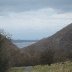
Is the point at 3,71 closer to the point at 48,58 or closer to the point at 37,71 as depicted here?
the point at 37,71

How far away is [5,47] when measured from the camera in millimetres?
29938

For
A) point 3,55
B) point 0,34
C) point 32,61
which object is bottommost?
point 32,61

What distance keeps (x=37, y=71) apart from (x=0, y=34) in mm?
7353

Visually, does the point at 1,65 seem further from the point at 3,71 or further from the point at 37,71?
the point at 37,71

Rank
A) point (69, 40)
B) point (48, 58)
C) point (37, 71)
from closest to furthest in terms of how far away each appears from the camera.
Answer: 1. point (37, 71)
2. point (48, 58)
3. point (69, 40)

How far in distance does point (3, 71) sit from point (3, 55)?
1749 mm

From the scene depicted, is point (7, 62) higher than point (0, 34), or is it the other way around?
point (0, 34)

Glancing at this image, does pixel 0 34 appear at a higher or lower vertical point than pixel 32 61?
higher

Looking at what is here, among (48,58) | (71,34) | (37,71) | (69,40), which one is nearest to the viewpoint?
(37,71)

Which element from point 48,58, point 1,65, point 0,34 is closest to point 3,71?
point 1,65

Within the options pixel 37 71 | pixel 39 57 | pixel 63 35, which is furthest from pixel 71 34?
pixel 37 71

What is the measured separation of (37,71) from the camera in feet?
118

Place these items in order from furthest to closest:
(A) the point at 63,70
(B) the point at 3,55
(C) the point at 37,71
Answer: (C) the point at 37,71 → (A) the point at 63,70 → (B) the point at 3,55

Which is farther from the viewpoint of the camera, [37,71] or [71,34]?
[71,34]
